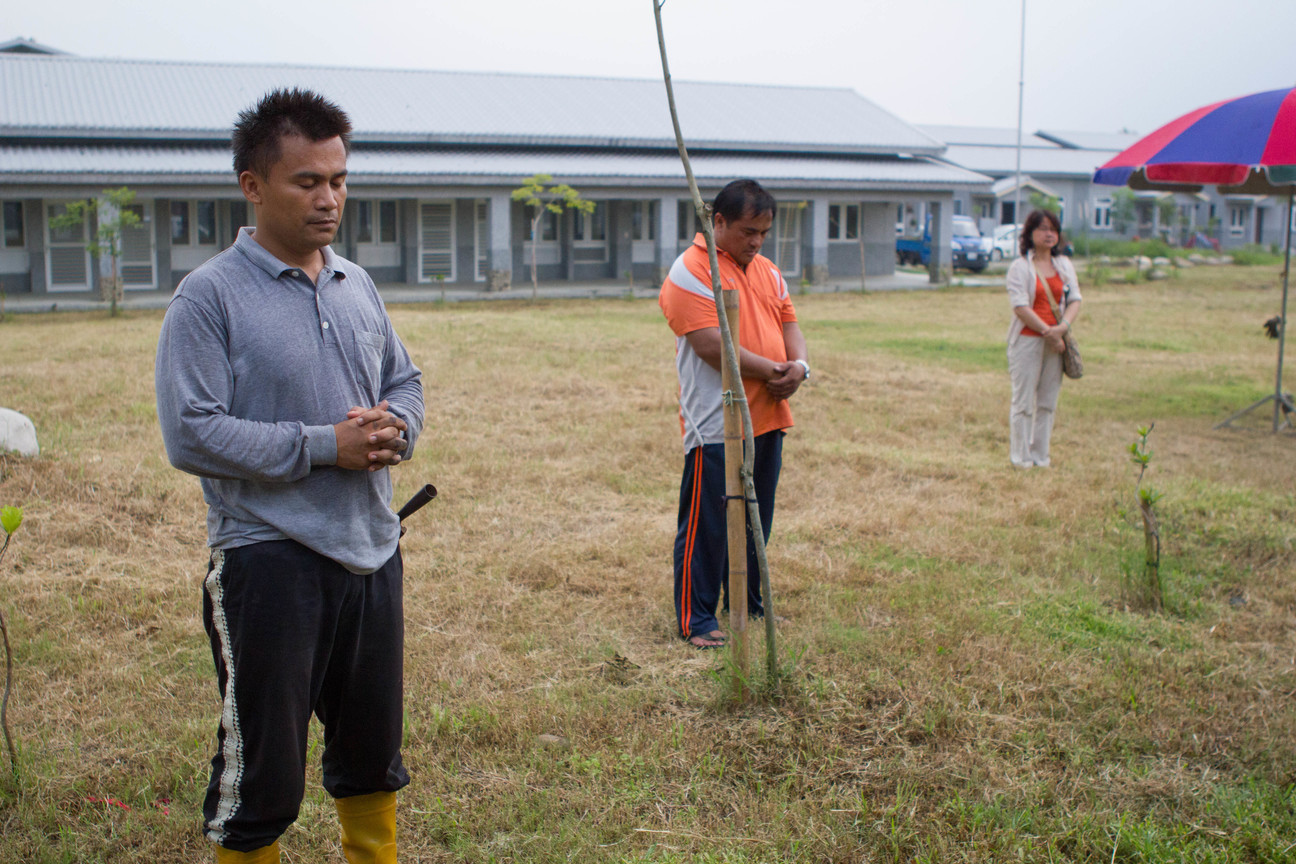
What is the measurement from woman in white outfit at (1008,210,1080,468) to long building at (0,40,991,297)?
632 inches

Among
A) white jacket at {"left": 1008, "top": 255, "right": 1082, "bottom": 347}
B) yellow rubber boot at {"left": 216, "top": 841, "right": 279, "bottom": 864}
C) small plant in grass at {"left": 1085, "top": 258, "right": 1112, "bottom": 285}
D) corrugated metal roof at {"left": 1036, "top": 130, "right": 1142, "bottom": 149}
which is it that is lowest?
yellow rubber boot at {"left": 216, "top": 841, "right": 279, "bottom": 864}

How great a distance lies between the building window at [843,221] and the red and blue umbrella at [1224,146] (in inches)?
816

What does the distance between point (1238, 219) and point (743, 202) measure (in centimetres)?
5511

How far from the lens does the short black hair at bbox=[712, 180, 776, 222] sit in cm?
389

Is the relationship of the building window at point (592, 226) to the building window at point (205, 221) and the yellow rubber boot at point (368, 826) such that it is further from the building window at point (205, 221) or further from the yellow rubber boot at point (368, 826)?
the yellow rubber boot at point (368, 826)

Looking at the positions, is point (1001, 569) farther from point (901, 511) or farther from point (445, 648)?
point (445, 648)

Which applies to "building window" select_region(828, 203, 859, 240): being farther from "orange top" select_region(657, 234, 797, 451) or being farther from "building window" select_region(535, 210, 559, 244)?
"orange top" select_region(657, 234, 797, 451)

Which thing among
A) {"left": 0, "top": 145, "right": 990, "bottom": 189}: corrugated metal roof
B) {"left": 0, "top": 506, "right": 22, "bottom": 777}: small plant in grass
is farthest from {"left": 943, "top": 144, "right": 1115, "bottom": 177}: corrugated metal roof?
{"left": 0, "top": 506, "right": 22, "bottom": 777}: small plant in grass

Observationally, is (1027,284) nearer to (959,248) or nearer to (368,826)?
(368,826)

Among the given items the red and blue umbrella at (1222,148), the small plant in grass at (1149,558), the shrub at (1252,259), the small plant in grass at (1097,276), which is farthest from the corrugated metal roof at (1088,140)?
the small plant in grass at (1149,558)

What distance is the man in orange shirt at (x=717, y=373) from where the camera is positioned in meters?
3.99

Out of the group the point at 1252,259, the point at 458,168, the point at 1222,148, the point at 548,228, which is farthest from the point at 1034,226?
the point at 1252,259

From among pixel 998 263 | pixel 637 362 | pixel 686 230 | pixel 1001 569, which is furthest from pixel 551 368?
pixel 998 263

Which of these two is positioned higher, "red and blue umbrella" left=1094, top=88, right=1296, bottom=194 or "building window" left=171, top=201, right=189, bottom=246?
"building window" left=171, top=201, right=189, bottom=246
